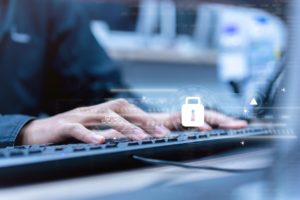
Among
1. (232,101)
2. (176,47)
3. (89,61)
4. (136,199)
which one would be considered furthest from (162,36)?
(136,199)

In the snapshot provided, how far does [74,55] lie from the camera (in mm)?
2896

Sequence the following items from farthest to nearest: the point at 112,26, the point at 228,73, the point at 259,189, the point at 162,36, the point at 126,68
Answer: the point at 126,68
the point at 112,26
the point at 162,36
the point at 228,73
the point at 259,189

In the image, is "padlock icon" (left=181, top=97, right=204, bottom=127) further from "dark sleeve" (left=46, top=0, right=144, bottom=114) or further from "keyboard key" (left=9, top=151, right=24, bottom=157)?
"dark sleeve" (left=46, top=0, right=144, bottom=114)

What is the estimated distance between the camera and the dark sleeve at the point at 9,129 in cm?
147

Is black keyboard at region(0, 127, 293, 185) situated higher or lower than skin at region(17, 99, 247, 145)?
lower

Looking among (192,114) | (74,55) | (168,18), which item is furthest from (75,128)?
(74,55)

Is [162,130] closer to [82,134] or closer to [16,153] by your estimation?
[82,134]

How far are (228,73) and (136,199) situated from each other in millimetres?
985

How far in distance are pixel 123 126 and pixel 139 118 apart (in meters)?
0.07

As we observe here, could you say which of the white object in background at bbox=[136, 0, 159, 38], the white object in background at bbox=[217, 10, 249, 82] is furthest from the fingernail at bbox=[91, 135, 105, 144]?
the white object in background at bbox=[136, 0, 159, 38]

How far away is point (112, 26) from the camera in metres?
2.62

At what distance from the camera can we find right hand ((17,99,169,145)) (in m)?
1.38

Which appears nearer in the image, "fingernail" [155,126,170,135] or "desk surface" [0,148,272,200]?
"desk surface" [0,148,272,200]

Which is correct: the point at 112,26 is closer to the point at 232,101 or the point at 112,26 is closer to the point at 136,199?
the point at 232,101
